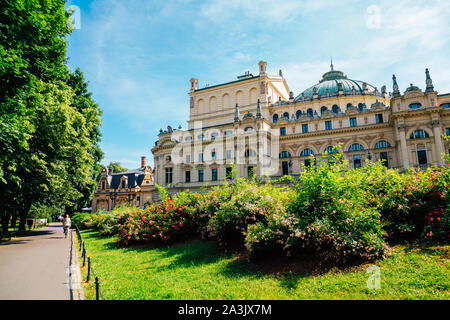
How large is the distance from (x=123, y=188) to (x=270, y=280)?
61471 millimetres

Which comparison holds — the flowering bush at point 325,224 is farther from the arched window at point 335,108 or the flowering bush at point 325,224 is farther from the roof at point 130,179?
the roof at point 130,179

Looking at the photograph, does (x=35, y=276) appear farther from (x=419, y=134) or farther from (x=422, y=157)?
(x=419, y=134)

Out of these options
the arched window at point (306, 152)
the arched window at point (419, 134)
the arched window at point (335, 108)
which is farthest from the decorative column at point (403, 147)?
the arched window at point (306, 152)

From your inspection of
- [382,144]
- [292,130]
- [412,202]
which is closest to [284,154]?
[292,130]

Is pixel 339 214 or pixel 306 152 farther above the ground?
pixel 306 152

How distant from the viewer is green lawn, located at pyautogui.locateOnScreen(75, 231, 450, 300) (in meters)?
5.82

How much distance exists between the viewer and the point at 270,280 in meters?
7.06

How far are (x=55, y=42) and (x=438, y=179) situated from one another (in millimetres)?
18568

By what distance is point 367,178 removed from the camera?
9.62m

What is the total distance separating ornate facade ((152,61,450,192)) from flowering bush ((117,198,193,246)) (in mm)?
13678

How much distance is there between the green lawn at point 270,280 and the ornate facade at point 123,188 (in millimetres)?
52803

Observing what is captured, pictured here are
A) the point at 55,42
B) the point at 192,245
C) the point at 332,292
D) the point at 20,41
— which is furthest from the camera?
the point at 55,42

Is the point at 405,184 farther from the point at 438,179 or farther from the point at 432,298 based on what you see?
the point at 432,298
